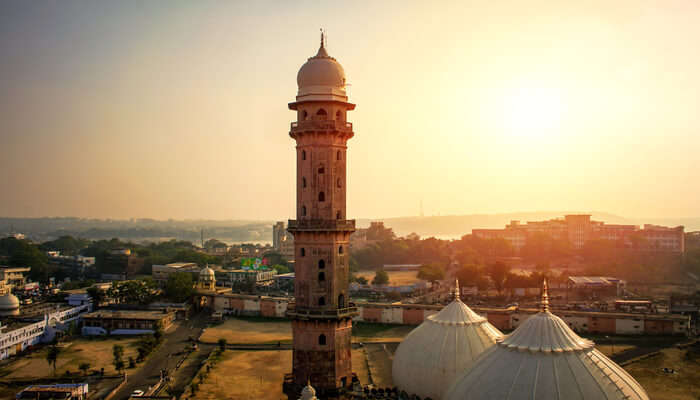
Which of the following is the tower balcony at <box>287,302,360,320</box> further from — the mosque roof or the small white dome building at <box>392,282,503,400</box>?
the mosque roof

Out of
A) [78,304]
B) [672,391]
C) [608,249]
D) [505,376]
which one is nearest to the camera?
[505,376]

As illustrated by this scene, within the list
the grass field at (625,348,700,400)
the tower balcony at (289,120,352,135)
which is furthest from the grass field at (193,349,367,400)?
the grass field at (625,348,700,400)

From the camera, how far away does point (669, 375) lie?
37594 millimetres

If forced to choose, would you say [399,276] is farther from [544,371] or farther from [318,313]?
[544,371]

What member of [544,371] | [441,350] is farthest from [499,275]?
[544,371]

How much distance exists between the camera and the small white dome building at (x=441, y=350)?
25875 millimetres

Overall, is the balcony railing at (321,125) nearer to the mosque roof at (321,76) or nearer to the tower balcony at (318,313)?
the mosque roof at (321,76)

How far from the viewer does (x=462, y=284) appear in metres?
75.2

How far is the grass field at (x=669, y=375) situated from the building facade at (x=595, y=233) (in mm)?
75070

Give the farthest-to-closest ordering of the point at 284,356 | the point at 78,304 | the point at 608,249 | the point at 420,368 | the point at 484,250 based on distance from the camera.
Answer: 1. the point at 484,250
2. the point at 608,249
3. the point at 78,304
4. the point at 284,356
5. the point at 420,368

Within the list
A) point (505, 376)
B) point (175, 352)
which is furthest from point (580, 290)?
point (505, 376)

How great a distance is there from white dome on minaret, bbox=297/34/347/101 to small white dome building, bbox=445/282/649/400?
1400 cm

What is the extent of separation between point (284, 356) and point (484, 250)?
80.1 meters

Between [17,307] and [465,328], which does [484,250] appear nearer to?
[17,307]
